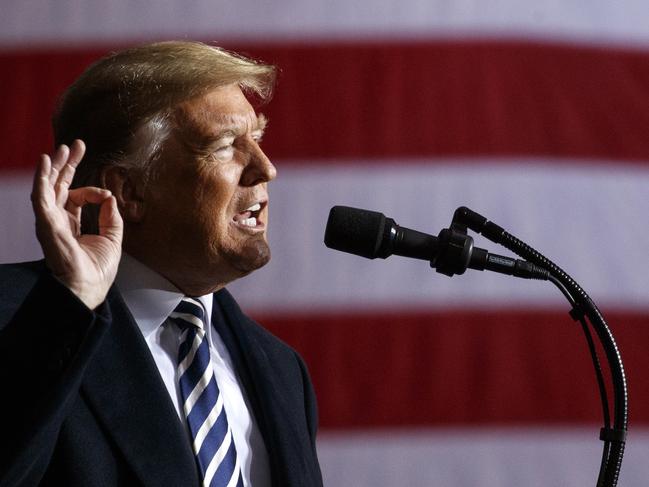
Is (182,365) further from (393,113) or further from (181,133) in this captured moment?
(393,113)

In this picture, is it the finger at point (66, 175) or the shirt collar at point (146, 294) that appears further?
the shirt collar at point (146, 294)

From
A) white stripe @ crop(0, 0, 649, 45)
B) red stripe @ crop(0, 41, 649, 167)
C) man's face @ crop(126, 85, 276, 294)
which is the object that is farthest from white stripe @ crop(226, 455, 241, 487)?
white stripe @ crop(0, 0, 649, 45)

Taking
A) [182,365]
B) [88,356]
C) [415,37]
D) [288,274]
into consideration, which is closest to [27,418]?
[88,356]

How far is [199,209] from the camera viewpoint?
1.08 m

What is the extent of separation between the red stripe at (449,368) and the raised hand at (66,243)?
2.84 ft

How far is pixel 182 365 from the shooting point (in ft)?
3.34

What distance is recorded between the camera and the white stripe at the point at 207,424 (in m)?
0.96

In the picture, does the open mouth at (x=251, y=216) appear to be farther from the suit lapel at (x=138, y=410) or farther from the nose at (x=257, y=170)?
the suit lapel at (x=138, y=410)

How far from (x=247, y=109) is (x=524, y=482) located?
3.09 ft

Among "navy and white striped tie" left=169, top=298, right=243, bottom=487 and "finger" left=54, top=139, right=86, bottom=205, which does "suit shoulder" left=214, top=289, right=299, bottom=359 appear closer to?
"navy and white striped tie" left=169, top=298, right=243, bottom=487

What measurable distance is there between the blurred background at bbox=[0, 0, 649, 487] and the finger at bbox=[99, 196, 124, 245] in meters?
0.80

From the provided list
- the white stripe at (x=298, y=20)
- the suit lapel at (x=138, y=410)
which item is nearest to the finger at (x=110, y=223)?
the suit lapel at (x=138, y=410)

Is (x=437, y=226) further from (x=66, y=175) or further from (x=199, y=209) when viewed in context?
(x=66, y=175)

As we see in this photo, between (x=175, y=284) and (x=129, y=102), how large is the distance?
0.22 m
